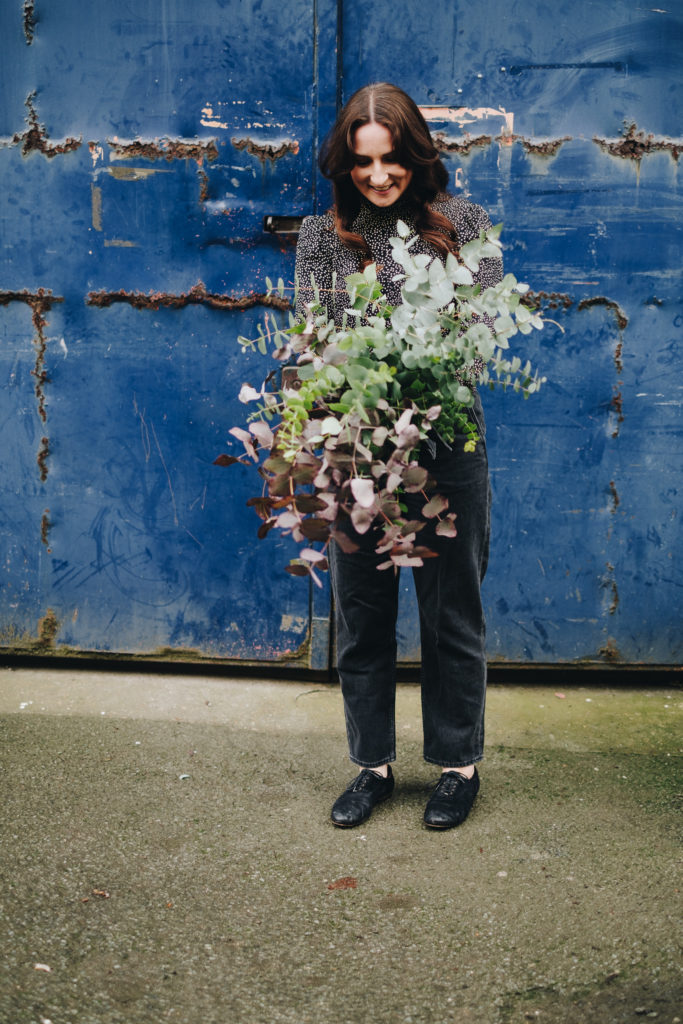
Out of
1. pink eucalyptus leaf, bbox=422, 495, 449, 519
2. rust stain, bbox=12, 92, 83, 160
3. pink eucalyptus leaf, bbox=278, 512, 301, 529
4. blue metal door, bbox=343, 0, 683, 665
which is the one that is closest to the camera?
pink eucalyptus leaf, bbox=278, 512, 301, 529

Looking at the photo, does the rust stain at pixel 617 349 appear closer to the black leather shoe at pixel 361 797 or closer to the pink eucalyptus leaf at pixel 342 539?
the black leather shoe at pixel 361 797

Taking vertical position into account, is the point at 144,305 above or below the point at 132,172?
below

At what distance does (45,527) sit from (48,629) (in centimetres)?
36

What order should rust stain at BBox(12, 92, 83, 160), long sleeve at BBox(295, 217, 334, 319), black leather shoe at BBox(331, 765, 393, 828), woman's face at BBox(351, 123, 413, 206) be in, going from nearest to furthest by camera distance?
1. woman's face at BBox(351, 123, 413, 206)
2. long sleeve at BBox(295, 217, 334, 319)
3. black leather shoe at BBox(331, 765, 393, 828)
4. rust stain at BBox(12, 92, 83, 160)

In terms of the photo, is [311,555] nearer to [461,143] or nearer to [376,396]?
[376,396]

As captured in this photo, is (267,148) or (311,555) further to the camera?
(267,148)

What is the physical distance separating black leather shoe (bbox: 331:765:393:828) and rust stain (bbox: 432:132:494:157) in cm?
182

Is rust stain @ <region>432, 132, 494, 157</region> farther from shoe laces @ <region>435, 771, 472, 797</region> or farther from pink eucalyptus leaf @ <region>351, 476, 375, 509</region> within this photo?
shoe laces @ <region>435, 771, 472, 797</region>

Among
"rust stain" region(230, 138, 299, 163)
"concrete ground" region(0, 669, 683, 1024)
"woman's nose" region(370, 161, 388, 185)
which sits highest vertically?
"rust stain" region(230, 138, 299, 163)

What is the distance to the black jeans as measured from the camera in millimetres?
2178

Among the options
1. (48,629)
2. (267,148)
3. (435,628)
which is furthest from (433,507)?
(48,629)

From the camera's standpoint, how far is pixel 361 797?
7.56ft

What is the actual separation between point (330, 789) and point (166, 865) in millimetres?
518

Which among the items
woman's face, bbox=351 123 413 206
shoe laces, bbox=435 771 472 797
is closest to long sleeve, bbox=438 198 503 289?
woman's face, bbox=351 123 413 206
